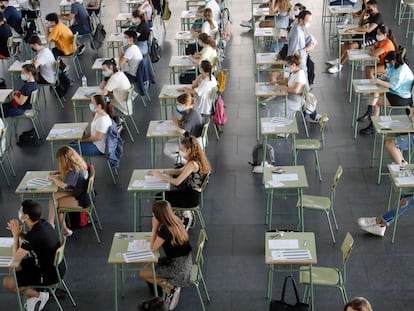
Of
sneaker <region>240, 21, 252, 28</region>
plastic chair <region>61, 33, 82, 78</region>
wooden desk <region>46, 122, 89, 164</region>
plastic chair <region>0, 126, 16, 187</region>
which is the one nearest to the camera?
wooden desk <region>46, 122, 89, 164</region>

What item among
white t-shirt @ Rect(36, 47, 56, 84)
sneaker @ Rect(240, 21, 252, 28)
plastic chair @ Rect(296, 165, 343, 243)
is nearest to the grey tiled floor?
plastic chair @ Rect(296, 165, 343, 243)

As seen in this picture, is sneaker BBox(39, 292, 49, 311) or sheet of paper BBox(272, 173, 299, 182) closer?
sneaker BBox(39, 292, 49, 311)

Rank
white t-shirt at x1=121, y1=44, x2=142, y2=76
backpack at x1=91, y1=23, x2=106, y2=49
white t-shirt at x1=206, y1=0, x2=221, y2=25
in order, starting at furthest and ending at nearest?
backpack at x1=91, y1=23, x2=106, y2=49 → white t-shirt at x1=206, y1=0, x2=221, y2=25 → white t-shirt at x1=121, y1=44, x2=142, y2=76

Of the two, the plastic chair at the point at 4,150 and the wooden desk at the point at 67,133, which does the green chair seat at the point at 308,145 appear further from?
the plastic chair at the point at 4,150

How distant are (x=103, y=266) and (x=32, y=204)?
1426 mm

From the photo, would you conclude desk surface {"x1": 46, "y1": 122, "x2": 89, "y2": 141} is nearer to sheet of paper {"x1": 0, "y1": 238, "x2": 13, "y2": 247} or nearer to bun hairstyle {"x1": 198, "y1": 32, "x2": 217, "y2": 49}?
sheet of paper {"x1": 0, "y1": 238, "x2": 13, "y2": 247}

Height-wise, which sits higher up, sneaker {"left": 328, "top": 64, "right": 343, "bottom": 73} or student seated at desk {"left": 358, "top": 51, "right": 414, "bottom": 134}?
student seated at desk {"left": 358, "top": 51, "right": 414, "bottom": 134}

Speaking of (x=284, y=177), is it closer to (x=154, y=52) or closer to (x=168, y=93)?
(x=168, y=93)

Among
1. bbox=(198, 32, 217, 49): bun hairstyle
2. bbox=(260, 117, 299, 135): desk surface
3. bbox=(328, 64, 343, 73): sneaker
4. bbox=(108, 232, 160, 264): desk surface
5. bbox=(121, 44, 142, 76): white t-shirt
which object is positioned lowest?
bbox=(108, 232, 160, 264): desk surface

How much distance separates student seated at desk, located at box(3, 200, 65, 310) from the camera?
650 cm

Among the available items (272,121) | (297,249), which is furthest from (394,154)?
(297,249)

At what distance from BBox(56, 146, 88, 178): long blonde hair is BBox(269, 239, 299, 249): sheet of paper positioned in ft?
8.12

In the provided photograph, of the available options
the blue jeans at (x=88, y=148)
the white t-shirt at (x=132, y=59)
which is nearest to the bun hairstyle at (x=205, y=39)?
the white t-shirt at (x=132, y=59)

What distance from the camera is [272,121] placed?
9062 mm
